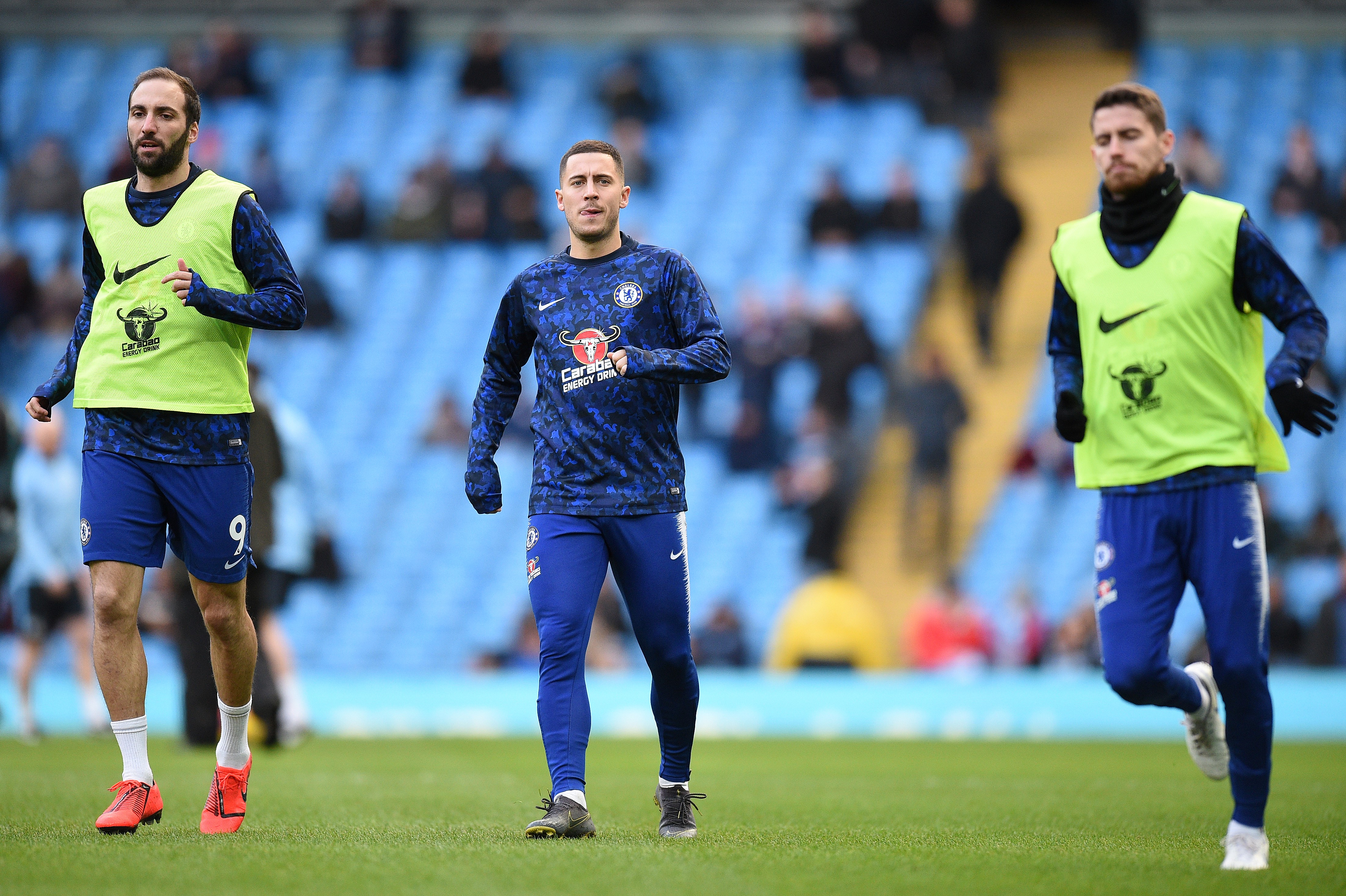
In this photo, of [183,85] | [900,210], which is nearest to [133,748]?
[183,85]

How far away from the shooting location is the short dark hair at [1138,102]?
531 cm

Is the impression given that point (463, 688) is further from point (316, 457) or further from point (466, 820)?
point (466, 820)

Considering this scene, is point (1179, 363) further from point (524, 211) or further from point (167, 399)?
point (524, 211)

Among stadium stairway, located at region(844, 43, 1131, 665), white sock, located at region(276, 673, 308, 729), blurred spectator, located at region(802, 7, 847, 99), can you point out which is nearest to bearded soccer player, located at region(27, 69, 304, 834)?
white sock, located at region(276, 673, 308, 729)

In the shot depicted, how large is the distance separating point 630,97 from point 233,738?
1717cm

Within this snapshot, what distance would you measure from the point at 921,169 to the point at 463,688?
33.9 feet

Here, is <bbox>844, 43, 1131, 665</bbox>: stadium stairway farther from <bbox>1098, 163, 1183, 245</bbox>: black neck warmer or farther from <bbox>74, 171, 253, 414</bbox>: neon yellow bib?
<bbox>74, 171, 253, 414</bbox>: neon yellow bib

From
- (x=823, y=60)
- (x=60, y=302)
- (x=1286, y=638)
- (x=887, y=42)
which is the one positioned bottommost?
(x=1286, y=638)

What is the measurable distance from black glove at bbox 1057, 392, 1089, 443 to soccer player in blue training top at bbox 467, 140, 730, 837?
3.90 ft

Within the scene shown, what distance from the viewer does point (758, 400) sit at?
18172 millimetres

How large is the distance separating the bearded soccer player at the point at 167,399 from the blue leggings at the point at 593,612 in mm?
1125

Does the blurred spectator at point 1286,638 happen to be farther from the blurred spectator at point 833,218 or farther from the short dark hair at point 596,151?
the short dark hair at point 596,151

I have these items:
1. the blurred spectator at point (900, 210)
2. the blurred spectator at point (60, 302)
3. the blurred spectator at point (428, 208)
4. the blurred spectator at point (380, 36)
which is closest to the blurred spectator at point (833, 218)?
the blurred spectator at point (900, 210)

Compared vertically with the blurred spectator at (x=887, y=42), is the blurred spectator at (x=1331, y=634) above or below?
below
